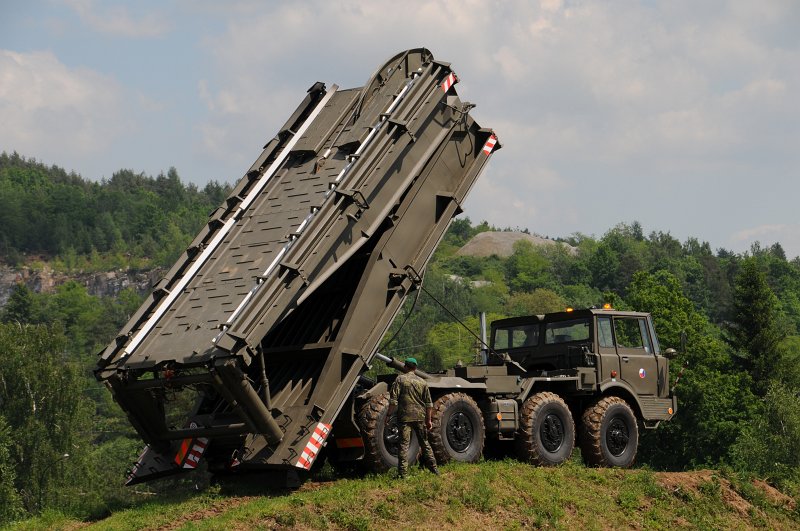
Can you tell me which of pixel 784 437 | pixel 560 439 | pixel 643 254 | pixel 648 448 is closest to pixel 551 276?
pixel 643 254

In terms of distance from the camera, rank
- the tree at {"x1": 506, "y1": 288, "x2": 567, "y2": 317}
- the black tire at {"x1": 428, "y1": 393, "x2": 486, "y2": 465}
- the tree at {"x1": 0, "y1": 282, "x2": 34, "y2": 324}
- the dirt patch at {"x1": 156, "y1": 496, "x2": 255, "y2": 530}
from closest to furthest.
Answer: the dirt patch at {"x1": 156, "y1": 496, "x2": 255, "y2": 530}, the black tire at {"x1": 428, "y1": 393, "x2": 486, "y2": 465}, the tree at {"x1": 0, "y1": 282, "x2": 34, "y2": 324}, the tree at {"x1": 506, "y1": 288, "x2": 567, "y2": 317}

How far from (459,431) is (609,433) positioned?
3221 millimetres

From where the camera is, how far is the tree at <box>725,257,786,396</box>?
4991 centimetres

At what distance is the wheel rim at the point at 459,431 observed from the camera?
578 inches

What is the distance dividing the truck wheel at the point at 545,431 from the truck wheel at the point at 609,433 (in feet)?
1.18

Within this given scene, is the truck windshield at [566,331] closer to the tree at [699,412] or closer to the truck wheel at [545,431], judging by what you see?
the truck wheel at [545,431]

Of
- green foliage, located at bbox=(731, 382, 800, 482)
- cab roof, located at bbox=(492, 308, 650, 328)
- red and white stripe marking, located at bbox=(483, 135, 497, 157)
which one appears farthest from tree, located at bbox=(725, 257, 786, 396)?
red and white stripe marking, located at bbox=(483, 135, 497, 157)

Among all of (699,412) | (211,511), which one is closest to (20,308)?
(699,412)

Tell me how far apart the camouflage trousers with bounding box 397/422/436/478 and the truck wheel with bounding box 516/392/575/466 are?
89.7 inches

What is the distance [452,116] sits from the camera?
15711mm

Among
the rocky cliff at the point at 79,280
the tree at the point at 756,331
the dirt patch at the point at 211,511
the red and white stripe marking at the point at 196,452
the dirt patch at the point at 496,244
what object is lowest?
the dirt patch at the point at 211,511

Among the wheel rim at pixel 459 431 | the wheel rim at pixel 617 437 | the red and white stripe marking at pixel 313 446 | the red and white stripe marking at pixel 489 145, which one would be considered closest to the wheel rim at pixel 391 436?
the wheel rim at pixel 459 431

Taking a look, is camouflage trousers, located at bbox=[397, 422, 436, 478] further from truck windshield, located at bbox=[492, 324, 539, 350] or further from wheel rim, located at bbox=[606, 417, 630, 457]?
truck windshield, located at bbox=[492, 324, 539, 350]

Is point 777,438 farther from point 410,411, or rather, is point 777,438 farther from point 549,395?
point 410,411
